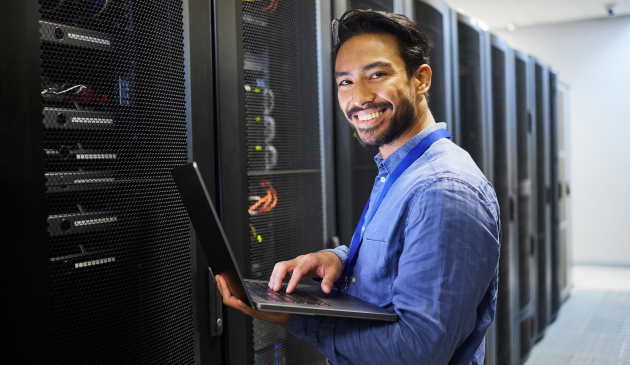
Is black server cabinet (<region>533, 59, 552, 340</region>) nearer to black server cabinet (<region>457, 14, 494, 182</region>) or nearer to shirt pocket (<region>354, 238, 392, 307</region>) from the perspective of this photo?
black server cabinet (<region>457, 14, 494, 182</region>)

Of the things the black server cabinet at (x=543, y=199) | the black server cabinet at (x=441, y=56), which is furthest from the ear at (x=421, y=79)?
the black server cabinet at (x=543, y=199)

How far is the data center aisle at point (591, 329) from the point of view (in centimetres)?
356

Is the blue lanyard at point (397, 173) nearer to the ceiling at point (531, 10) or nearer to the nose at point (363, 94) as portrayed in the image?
the nose at point (363, 94)

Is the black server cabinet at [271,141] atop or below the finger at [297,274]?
atop

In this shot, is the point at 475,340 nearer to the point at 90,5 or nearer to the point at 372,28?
the point at 372,28

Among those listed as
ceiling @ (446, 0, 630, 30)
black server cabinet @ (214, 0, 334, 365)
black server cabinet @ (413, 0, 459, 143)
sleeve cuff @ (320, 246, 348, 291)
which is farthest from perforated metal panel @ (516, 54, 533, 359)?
sleeve cuff @ (320, 246, 348, 291)

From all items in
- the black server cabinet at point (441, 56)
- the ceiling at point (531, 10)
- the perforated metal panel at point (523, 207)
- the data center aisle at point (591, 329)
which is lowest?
the data center aisle at point (591, 329)

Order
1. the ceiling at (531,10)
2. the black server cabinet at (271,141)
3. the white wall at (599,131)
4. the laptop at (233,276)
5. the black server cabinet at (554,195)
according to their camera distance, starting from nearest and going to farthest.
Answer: the laptop at (233,276)
the black server cabinet at (271,141)
the black server cabinet at (554,195)
the ceiling at (531,10)
the white wall at (599,131)

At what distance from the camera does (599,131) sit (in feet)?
21.8

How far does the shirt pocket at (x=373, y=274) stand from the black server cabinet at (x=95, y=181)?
1.42ft

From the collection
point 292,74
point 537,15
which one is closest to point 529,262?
point 292,74

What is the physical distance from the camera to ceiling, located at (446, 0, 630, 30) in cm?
579

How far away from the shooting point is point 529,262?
12.1 ft

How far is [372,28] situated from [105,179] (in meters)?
0.63
